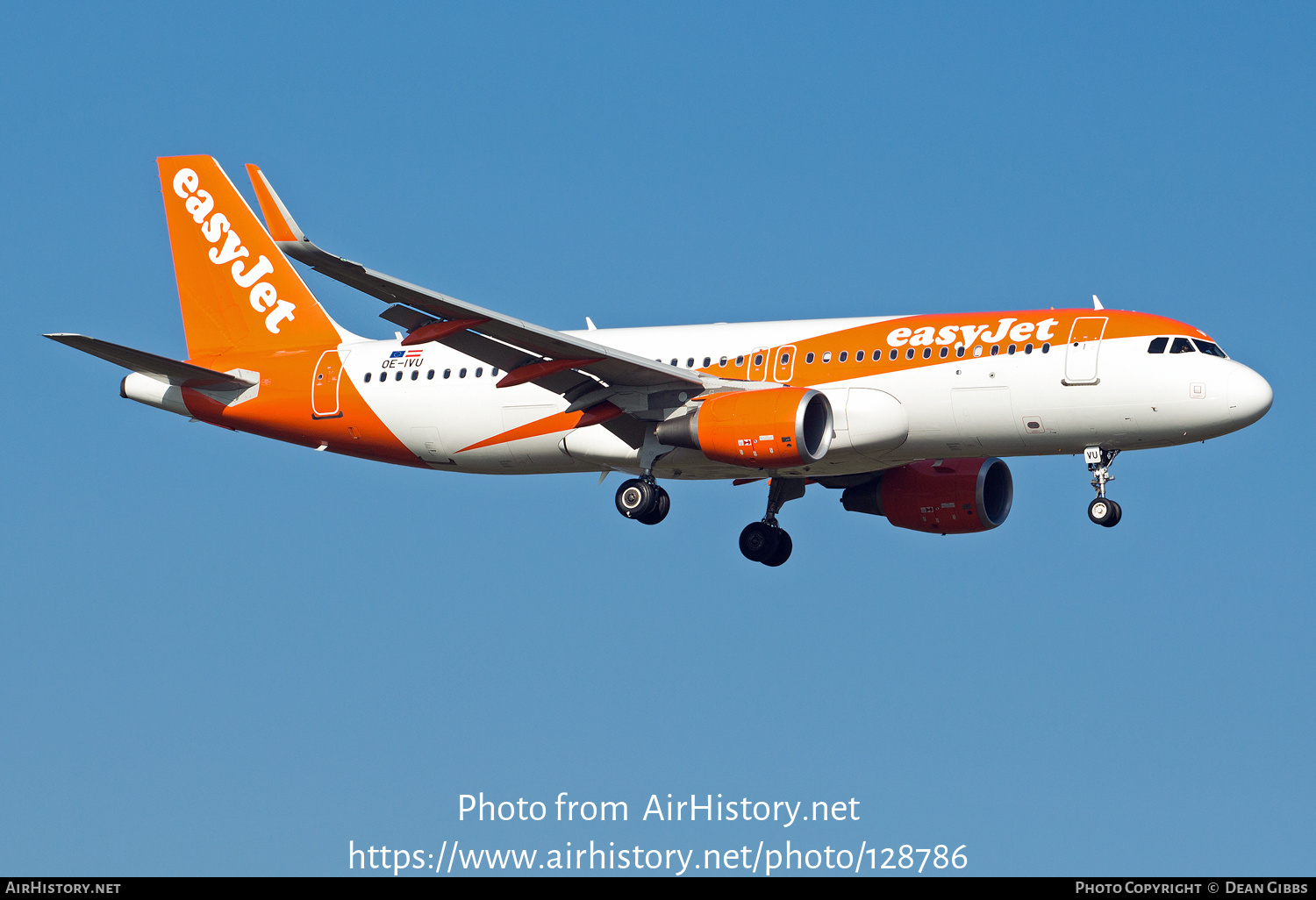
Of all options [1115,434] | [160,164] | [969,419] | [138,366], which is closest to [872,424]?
[969,419]

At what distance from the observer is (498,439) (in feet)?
136

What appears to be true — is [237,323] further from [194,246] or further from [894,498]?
[894,498]

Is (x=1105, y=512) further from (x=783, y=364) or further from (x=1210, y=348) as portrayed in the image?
(x=783, y=364)

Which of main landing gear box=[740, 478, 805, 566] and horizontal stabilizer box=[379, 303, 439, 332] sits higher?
main landing gear box=[740, 478, 805, 566]

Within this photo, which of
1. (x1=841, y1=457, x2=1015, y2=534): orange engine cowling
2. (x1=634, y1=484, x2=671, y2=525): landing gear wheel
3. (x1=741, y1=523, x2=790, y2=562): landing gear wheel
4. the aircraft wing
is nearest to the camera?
the aircraft wing

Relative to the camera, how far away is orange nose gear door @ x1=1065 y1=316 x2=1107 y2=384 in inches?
1443

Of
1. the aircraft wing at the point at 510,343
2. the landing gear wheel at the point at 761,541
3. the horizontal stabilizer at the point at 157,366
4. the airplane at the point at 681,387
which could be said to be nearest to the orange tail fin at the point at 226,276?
the airplane at the point at 681,387

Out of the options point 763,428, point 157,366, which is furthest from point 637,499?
point 157,366

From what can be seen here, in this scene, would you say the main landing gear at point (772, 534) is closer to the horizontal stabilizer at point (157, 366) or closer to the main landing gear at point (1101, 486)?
the main landing gear at point (1101, 486)

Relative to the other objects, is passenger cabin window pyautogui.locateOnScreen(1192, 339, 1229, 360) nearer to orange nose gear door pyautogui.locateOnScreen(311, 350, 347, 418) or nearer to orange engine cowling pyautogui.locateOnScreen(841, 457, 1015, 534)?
orange engine cowling pyautogui.locateOnScreen(841, 457, 1015, 534)

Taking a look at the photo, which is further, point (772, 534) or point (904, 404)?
point (772, 534)

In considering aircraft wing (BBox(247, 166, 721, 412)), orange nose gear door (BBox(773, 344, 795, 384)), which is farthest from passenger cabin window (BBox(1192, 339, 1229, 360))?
aircraft wing (BBox(247, 166, 721, 412))

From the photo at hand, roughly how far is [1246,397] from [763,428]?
9.59 metres

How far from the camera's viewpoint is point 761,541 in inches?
1741
